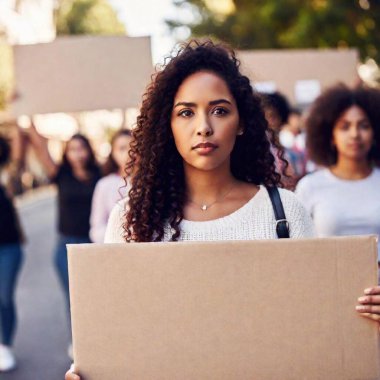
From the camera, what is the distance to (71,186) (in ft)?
19.1

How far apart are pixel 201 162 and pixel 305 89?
13.8 feet

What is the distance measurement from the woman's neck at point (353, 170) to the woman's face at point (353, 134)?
3 cm

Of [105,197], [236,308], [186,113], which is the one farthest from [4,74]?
[236,308]


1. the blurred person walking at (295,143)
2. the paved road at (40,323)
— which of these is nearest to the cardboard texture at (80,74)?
the blurred person walking at (295,143)

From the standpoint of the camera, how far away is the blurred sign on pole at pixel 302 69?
6.11 m

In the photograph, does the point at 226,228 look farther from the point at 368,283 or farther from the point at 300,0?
the point at 300,0

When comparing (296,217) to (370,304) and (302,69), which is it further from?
(302,69)

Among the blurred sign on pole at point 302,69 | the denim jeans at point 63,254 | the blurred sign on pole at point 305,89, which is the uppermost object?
the blurred sign on pole at point 302,69

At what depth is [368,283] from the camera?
1933 mm

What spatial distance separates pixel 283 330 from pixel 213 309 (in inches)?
7.4

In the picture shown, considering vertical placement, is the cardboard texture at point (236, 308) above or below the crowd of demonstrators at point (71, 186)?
below

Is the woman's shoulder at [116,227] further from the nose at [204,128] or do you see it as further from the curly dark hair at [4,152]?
the curly dark hair at [4,152]

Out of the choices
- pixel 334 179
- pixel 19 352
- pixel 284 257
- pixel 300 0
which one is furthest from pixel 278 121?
pixel 300 0

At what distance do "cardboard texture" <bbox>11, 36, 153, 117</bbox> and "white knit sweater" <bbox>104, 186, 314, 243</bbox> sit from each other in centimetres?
237
